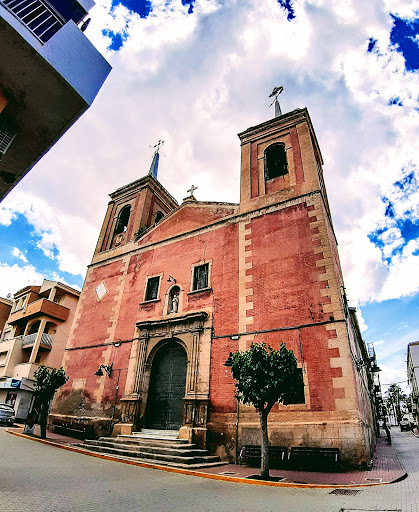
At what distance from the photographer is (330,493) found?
19.4 feet

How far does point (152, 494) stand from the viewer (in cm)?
540

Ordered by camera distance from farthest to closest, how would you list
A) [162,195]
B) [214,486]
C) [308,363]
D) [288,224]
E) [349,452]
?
[162,195] → [288,224] → [308,363] → [349,452] → [214,486]

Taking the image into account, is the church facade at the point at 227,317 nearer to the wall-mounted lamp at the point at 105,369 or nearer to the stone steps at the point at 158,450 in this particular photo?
the wall-mounted lamp at the point at 105,369

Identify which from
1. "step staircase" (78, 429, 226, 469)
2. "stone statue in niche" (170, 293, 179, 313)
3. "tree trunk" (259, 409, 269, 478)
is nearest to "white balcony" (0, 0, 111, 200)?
"tree trunk" (259, 409, 269, 478)

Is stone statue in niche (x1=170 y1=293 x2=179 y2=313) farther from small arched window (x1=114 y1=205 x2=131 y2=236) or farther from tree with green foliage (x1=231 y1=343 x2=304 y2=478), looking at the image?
small arched window (x1=114 y1=205 x2=131 y2=236)

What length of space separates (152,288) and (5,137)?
10213 millimetres

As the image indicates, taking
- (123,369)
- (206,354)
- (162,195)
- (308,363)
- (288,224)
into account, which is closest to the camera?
(308,363)

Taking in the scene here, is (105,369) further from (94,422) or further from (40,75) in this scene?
(40,75)

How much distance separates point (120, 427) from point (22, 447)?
11.2 ft

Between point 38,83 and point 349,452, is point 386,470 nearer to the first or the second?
point 349,452

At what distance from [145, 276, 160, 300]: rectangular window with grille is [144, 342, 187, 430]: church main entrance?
9.01 feet

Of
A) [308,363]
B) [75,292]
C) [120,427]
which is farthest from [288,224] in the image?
[75,292]

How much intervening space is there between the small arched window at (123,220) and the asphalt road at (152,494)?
46.9 feet

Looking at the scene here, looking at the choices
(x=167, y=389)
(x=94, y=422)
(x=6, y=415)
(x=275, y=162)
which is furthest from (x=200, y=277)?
(x=6, y=415)
